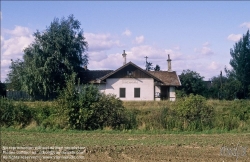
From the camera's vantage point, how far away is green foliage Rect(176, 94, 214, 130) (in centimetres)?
2933

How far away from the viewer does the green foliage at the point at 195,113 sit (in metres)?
29.3

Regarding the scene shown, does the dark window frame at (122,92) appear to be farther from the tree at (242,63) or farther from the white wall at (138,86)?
the tree at (242,63)

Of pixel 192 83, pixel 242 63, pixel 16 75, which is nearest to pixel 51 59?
pixel 16 75

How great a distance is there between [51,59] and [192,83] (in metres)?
22.4

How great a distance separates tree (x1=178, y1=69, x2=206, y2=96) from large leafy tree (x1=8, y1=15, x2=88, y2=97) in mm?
16717

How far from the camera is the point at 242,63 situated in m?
70.8

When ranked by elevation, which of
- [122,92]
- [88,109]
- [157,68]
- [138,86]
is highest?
[157,68]

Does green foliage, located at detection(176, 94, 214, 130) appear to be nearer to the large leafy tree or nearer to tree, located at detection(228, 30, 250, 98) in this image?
the large leafy tree

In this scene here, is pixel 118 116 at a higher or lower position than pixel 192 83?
lower

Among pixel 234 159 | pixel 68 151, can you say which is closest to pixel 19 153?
pixel 68 151

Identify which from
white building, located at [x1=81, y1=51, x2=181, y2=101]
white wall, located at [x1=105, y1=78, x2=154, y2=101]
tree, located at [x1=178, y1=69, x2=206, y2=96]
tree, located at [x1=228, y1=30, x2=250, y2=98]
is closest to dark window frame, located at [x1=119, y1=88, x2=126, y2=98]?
white building, located at [x1=81, y1=51, x2=181, y2=101]

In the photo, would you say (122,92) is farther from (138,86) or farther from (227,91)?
(227,91)

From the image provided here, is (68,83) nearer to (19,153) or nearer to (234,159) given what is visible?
(19,153)

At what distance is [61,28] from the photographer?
56.6 metres
